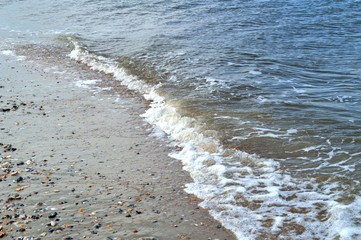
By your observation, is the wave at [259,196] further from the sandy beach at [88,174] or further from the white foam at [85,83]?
the white foam at [85,83]

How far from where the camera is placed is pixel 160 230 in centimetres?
376

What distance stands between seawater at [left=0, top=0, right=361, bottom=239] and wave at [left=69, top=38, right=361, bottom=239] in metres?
0.01

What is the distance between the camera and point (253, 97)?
7895 mm

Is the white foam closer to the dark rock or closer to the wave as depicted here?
the wave

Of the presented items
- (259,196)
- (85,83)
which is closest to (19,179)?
(259,196)

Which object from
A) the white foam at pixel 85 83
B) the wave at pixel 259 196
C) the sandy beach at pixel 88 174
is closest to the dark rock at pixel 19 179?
the sandy beach at pixel 88 174

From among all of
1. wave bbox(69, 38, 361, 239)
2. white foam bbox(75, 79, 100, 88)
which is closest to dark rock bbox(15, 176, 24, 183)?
wave bbox(69, 38, 361, 239)

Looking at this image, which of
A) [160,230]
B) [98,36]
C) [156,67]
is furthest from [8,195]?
[98,36]

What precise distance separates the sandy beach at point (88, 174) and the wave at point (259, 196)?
226 millimetres

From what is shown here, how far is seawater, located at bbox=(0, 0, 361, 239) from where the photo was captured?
427cm

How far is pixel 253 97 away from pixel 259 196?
3.86m

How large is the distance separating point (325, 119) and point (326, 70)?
3801 mm

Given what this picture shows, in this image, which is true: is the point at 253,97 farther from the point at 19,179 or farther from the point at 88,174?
the point at 19,179

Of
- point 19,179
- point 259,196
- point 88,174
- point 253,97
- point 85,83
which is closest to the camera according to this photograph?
point 259,196
